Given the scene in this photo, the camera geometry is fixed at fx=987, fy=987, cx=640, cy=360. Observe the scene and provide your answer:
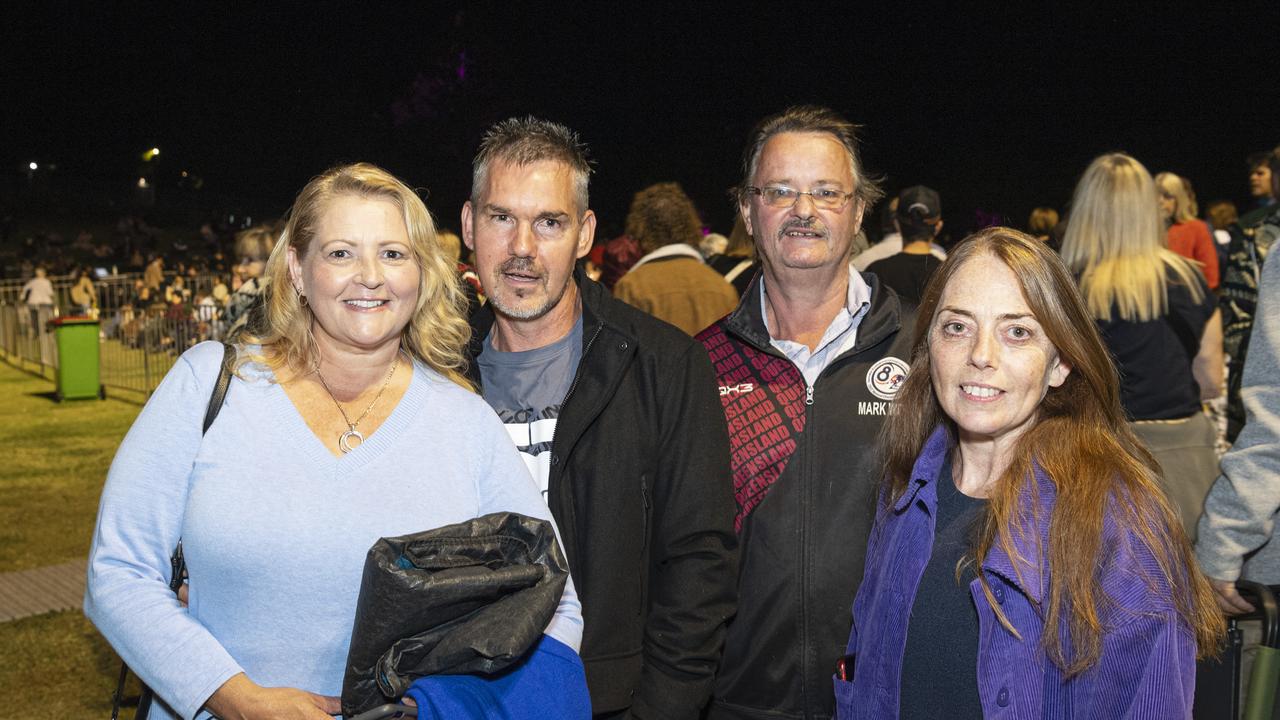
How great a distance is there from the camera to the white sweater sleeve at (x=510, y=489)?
2.16 metres

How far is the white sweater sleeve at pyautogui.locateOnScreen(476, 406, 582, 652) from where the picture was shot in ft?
Answer: 7.10

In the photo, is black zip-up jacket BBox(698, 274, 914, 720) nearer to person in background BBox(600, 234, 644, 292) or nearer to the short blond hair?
person in background BBox(600, 234, 644, 292)

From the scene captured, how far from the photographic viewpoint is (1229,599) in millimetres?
2498

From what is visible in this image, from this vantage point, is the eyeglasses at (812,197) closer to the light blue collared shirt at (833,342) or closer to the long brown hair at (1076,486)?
the light blue collared shirt at (833,342)

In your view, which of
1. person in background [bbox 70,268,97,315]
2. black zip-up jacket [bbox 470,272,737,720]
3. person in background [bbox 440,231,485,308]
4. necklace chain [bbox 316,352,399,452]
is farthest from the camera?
person in background [bbox 70,268,97,315]

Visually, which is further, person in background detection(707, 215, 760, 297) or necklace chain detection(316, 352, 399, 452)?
person in background detection(707, 215, 760, 297)

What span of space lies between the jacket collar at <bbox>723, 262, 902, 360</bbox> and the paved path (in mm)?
4878

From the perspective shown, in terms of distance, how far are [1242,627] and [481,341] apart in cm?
201

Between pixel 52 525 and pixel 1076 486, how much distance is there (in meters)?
7.98

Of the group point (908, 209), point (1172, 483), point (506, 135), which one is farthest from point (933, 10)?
point (506, 135)

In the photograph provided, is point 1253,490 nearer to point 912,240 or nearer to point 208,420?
point 208,420

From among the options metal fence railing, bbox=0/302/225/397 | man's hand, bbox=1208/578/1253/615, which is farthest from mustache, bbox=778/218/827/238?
metal fence railing, bbox=0/302/225/397

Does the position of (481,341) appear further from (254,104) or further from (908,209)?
(254,104)

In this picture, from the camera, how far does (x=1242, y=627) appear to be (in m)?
2.18
